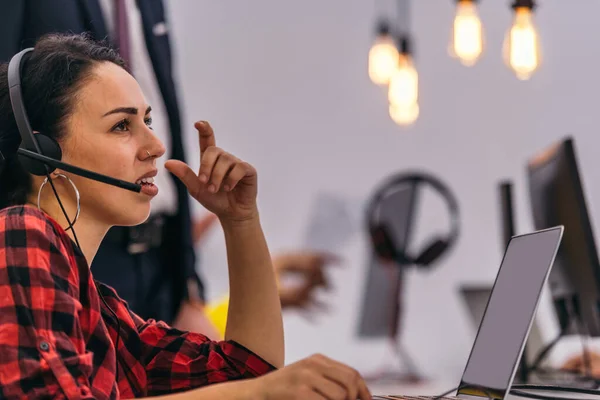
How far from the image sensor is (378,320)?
4.00m

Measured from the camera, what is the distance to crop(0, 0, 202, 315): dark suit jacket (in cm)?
157

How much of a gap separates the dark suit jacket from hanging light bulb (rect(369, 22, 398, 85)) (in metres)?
2.25

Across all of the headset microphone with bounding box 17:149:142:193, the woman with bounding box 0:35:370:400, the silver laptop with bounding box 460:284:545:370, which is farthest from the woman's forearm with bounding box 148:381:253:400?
the silver laptop with bounding box 460:284:545:370

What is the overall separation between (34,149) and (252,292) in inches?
15.2

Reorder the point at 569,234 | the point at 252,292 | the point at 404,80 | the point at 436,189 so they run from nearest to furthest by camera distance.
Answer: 1. the point at 252,292
2. the point at 569,234
3. the point at 404,80
4. the point at 436,189

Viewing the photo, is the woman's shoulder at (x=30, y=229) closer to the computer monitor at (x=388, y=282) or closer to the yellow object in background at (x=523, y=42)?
the yellow object in background at (x=523, y=42)

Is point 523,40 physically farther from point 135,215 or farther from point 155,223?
point 135,215

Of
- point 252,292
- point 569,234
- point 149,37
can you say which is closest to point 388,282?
point 569,234

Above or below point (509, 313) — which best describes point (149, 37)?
above

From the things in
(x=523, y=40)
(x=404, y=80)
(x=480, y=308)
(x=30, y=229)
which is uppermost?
(x=523, y=40)

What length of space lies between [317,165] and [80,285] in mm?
3281

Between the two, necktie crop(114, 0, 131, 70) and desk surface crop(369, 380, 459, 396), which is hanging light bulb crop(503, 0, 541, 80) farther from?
necktie crop(114, 0, 131, 70)

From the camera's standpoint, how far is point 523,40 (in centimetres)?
319

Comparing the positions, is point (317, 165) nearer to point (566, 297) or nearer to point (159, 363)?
point (566, 297)
